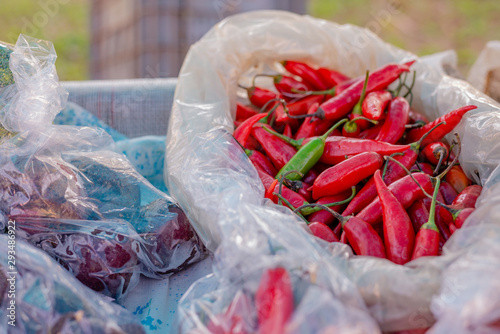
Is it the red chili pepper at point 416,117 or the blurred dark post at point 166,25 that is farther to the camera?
the blurred dark post at point 166,25

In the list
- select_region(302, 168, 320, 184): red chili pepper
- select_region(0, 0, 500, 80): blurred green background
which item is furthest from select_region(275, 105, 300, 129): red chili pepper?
select_region(0, 0, 500, 80): blurred green background

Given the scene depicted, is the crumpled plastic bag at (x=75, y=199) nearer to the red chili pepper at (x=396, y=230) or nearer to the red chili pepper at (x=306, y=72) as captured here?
the red chili pepper at (x=396, y=230)

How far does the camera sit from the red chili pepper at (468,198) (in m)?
0.99

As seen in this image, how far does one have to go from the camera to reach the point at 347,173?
3.60ft

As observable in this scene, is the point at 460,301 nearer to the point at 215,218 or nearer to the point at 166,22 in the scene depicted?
the point at 215,218

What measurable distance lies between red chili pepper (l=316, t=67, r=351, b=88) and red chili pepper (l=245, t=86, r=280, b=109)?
180mm

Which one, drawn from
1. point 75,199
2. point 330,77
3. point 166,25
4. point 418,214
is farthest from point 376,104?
point 166,25

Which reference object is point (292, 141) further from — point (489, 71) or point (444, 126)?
point (489, 71)

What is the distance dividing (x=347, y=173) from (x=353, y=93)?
37 centimetres

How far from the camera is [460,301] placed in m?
0.66

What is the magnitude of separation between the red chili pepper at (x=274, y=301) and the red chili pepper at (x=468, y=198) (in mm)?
506

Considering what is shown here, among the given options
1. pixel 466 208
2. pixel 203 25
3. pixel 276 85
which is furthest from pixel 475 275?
pixel 203 25

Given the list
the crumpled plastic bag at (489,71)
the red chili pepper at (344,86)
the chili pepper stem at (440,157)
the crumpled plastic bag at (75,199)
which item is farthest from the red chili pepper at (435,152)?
the crumpled plastic bag at (489,71)

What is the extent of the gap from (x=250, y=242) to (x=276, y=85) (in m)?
0.90
